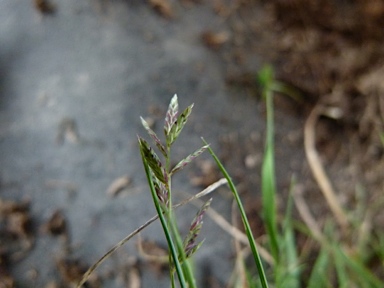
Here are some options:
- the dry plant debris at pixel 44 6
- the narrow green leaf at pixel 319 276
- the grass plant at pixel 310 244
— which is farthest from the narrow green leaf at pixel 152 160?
the dry plant debris at pixel 44 6

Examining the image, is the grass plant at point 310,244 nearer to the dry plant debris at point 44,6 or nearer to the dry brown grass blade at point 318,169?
the dry brown grass blade at point 318,169

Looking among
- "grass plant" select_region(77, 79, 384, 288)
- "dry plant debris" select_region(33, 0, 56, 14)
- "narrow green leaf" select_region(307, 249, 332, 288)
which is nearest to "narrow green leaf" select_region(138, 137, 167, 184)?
"grass plant" select_region(77, 79, 384, 288)

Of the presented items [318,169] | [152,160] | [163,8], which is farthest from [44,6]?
[152,160]

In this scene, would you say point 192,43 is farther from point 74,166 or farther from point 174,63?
point 74,166

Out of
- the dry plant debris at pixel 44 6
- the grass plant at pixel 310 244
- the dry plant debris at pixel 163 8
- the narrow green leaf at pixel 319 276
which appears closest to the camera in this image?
the grass plant at pixel 310 244

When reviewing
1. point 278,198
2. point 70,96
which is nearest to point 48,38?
point 70,96

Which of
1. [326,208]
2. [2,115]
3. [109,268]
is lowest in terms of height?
[326,208]

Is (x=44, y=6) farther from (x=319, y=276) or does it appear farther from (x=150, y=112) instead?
(x=319, y=276)
